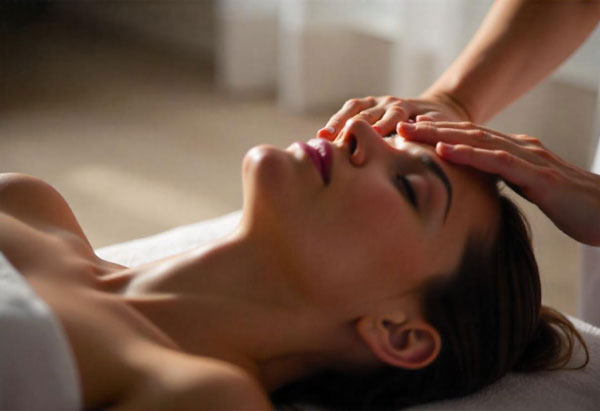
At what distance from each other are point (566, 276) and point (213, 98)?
6.38 feet

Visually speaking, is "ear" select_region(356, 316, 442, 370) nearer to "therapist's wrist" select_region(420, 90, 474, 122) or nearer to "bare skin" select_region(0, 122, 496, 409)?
"bare skin" select_region(0, 122, 496, 409)

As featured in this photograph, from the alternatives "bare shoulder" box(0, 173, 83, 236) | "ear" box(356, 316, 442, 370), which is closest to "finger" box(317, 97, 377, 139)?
"ear" box(356, 316, 442, 370)

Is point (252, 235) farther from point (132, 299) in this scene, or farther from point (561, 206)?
point (561, 206)

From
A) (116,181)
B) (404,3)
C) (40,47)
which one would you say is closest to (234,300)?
(116,181)

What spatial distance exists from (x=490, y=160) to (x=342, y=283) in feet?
0.95

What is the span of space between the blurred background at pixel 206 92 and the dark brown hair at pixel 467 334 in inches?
41.3

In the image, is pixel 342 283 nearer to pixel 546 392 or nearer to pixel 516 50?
pixel 546 392

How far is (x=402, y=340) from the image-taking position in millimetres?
1143

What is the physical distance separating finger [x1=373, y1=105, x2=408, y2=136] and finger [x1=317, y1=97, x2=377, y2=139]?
68mm

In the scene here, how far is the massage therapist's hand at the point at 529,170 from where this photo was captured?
3.85 feet

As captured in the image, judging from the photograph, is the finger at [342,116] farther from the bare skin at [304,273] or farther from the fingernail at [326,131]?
the bare skin at [304,273]

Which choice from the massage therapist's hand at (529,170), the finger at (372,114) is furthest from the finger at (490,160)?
the finger at (372,114)

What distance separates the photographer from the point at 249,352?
3.74 feet

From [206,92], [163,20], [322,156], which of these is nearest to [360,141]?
[322,156]
